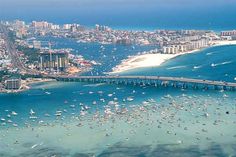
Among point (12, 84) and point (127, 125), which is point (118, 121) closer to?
point (127, 125)

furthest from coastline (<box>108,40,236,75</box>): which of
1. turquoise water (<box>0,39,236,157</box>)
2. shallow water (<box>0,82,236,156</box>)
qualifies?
shallow water (<box>0,82,236,156</box>)

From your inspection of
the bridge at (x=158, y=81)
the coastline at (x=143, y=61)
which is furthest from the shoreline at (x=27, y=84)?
the coastline at (x=143, y=61)

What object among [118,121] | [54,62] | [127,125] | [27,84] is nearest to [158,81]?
[27,84]

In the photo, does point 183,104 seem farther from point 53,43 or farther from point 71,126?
point 53,43

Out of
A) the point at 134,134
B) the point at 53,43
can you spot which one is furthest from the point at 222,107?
the point at 53,43

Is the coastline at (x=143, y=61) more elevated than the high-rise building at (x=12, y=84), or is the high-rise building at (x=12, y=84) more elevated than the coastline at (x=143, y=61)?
the coastline at (x=143, y=61)

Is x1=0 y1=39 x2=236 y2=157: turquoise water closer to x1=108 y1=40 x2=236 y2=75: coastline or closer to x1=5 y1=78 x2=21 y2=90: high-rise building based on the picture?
x1=5 y1=78 x2=21 y2=90: high-rise building

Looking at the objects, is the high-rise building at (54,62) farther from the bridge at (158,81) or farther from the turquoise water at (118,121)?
the turquoise water at (118,121)
